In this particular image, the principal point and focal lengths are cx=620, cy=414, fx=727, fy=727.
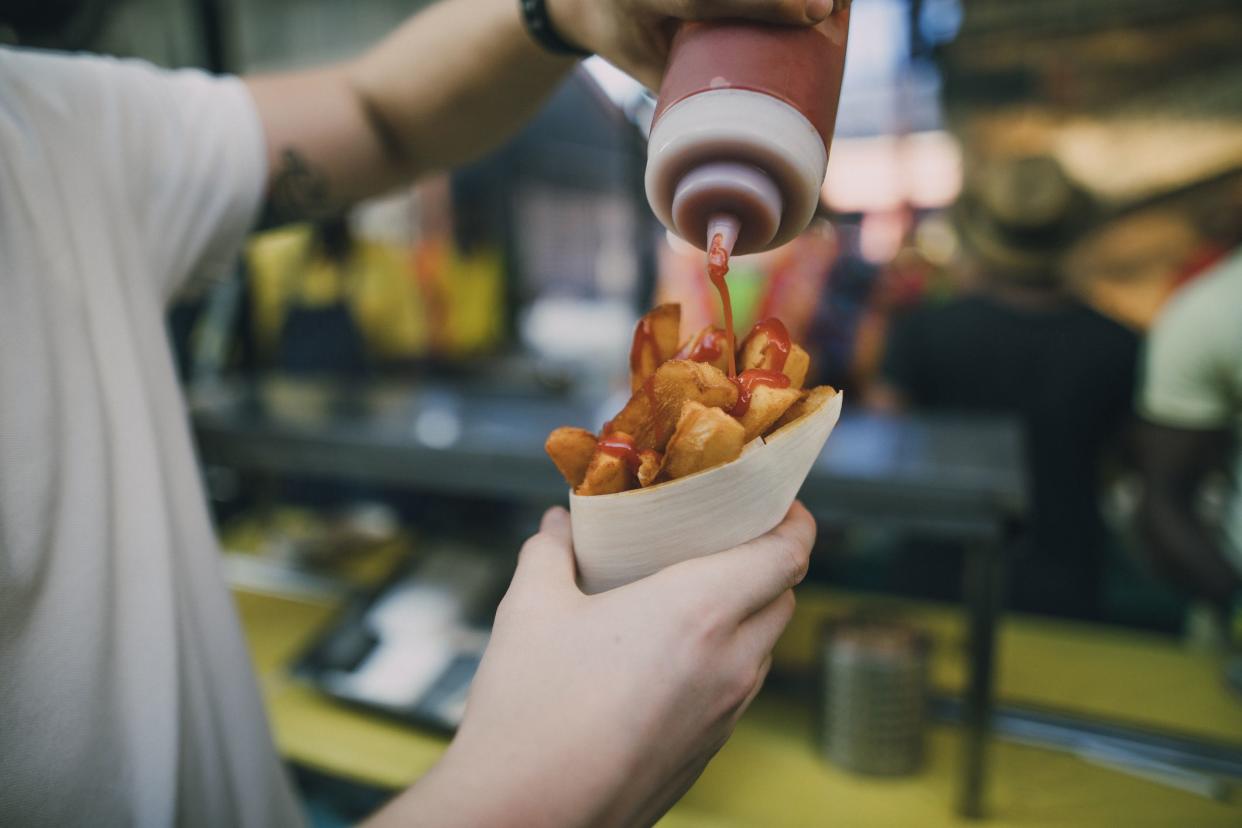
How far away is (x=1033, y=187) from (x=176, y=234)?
2609 mm

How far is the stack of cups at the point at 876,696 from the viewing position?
1.53 metres

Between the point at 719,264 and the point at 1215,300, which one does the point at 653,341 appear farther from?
the point at 1215,300

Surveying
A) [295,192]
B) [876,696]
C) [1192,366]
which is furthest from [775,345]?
[1192,366]

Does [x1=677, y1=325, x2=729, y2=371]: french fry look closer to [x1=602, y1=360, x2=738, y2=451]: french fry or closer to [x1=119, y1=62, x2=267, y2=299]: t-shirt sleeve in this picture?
[x1=602, y1=360, x2=738, y2=451]: french fry

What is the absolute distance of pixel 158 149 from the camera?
1.08m

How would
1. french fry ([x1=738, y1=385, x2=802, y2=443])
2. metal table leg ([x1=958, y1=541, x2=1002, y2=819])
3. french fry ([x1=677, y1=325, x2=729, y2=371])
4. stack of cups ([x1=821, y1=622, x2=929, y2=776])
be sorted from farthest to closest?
1. stack of cups ([x1=821, y1=622, x2=929, y2=776])
2. metal table leg ([x1=958, y1=541, x2=1002, y2=819])
3. french fry ([x1=677, y1=325, x2=729, y2=371])
4. french fry ([x1=738, y1=385, x2=802, y2=443])

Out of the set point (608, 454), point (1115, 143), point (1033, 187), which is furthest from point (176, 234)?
point (1115, 143)

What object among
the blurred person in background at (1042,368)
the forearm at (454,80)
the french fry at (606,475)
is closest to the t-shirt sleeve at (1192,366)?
the blurred person in background at (1042,368)

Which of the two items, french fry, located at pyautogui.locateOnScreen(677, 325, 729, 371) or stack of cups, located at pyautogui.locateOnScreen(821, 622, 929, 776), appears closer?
french fry, located at pyautogui.locateOnScreen(677, 325, 729, 371)

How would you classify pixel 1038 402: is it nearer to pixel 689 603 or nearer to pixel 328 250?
pixel 689 603

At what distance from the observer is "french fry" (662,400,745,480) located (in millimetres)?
691

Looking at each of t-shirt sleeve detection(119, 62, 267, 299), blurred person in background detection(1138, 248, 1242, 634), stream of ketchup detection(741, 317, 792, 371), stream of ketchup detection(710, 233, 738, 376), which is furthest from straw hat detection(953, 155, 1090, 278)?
t-shirt sleeve detection(119, 62, 267, 299)

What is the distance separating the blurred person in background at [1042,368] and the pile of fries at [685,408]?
2.18 m

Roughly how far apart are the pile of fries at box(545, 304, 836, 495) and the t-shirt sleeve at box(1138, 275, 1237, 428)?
1.79m
